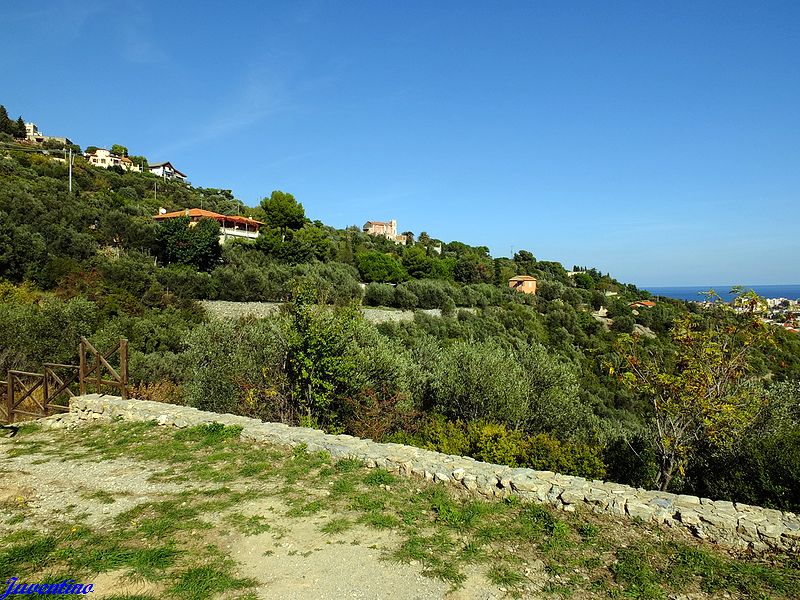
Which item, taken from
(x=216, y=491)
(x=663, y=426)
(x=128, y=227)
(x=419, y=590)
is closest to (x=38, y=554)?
(x=216, y=491)

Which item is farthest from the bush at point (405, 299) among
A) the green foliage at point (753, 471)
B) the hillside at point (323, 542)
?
the hillside at point (323, 542)

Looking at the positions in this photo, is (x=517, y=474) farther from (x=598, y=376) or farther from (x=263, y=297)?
(x=263, y=297)

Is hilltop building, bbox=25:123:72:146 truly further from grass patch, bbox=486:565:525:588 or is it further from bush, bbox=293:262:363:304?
grass patch, bbox=486:565:525:588

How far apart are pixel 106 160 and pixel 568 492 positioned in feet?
306

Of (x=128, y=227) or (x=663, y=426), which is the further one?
(x=128, y=227)

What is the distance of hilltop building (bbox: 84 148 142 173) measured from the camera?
75938 mm

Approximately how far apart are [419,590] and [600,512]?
316cm

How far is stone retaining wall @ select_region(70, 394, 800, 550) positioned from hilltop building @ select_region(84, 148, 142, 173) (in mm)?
83466

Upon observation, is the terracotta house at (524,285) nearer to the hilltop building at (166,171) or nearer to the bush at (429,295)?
the bush at (429,295)

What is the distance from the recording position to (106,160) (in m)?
77.6

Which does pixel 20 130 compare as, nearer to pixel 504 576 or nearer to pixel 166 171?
pixel 166 171

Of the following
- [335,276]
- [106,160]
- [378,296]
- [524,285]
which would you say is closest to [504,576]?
[378,296]

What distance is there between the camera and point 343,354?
497 inches

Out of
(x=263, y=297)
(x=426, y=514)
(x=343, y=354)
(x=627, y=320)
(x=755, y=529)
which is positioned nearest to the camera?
(x=755, y=529)
